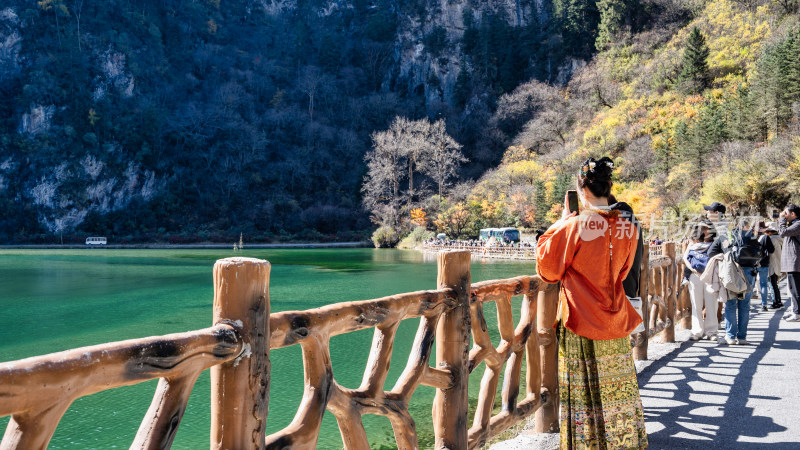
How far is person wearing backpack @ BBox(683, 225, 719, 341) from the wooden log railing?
3.01 meters

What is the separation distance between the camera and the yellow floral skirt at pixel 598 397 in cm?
240

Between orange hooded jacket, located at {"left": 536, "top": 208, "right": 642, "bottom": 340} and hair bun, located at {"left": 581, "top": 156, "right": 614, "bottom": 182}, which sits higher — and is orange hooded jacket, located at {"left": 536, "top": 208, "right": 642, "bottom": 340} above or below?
below

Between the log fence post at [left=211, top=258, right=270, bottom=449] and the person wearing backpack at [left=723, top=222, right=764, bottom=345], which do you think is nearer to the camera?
the log fence post at [left=211, top=258, right=270, bottom=449]

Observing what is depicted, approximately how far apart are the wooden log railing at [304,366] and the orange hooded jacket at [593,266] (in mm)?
385

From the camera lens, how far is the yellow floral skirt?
7.88ft

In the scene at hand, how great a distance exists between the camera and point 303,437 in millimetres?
1643

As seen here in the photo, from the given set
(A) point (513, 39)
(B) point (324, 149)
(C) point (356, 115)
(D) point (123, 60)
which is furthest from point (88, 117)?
(A) point (513, 39)

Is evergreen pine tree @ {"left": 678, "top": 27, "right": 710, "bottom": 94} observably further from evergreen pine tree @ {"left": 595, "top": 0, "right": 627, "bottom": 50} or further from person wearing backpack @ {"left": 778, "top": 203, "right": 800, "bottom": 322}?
person wearing backpack @ {"left": 778, "top": 203, "right": 800, "bottom": 322}

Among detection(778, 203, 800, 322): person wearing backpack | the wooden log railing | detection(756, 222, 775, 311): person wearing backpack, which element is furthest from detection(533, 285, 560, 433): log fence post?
detection(756, 222, 775, 311): person wearing backpack

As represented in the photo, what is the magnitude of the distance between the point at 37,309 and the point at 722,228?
1571 cm

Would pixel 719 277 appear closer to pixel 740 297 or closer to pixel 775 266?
pixel 740 297

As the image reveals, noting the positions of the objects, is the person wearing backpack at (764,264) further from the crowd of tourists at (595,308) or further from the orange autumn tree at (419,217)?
the orange autumn tree at (419,217)

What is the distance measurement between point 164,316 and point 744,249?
34.2 ft

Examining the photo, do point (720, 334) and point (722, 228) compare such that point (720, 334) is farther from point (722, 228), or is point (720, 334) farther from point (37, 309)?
point (37, 309)
